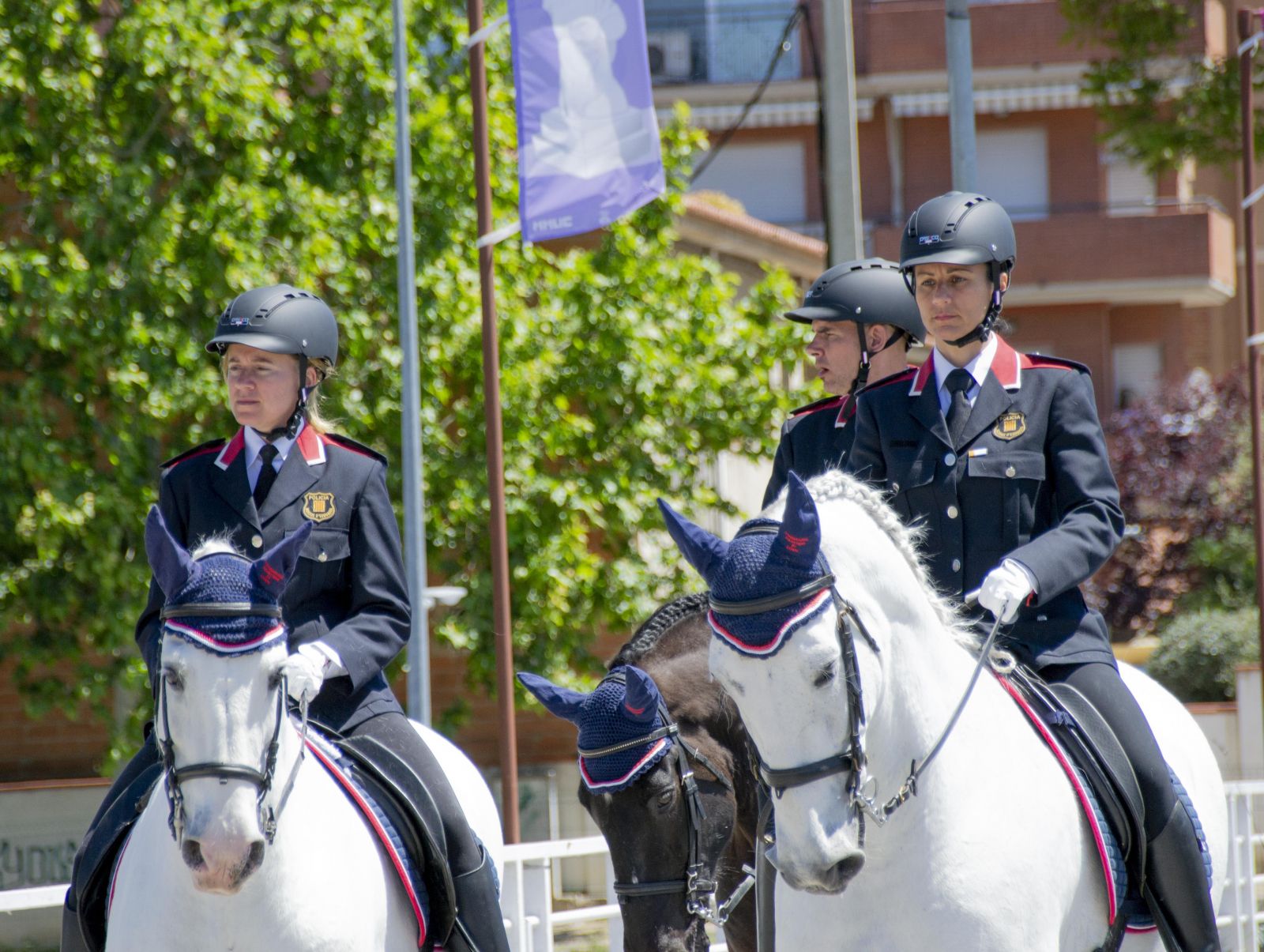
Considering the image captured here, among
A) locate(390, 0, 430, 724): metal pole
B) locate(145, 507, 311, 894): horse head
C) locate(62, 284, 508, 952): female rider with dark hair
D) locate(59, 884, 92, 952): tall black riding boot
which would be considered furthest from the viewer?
locate(390, 0, 430, 724): metal pole

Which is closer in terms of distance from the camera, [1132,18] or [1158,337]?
[1132,18]

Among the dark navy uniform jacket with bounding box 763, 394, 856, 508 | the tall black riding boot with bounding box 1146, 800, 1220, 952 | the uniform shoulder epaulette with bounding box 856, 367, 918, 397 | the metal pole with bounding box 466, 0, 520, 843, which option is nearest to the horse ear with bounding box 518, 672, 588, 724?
the dark navy uniform jacket with bounding box 763, 394, 856, 508

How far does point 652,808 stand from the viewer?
5328 millimetres

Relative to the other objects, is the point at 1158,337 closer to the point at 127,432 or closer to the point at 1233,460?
the point at 1233,460

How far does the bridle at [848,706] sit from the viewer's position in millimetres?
3504

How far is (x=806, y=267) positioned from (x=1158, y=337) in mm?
16067

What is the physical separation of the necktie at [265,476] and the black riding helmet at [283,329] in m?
0.07

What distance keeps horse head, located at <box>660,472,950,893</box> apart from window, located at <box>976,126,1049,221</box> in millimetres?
34139

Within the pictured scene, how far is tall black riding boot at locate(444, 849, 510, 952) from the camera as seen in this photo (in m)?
5.11

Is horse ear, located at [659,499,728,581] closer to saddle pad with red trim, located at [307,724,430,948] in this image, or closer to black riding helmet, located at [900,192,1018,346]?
black riding helmet, located at [900,192,1018,346]

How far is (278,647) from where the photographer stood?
169 inches

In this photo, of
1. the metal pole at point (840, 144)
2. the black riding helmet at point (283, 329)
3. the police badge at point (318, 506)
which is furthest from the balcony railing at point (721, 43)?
the police badge at point (318, 506)

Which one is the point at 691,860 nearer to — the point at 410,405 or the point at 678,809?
the point at 678,809

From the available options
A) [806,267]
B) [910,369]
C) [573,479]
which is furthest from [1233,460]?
[910,369]
